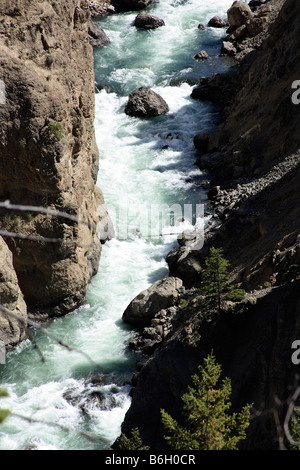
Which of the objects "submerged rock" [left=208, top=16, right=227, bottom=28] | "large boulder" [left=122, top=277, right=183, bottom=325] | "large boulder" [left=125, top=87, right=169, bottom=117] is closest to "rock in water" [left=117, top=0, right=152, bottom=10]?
"submerged rock" [left=208, top=16, right=227, bottom=28]

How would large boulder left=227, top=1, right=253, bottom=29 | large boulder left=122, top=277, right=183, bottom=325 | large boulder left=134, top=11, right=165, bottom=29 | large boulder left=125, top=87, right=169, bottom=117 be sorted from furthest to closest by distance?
large boulder left=134, top=11, right=165, bottom=29 → large boulder left=227, top=1, right=253, bottom=29 → large boulder left=125, top=87, right=169, bottom=117 → large boulder left=122, top=277, right=183, bottom=325

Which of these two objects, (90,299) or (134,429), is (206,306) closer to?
(134,429)

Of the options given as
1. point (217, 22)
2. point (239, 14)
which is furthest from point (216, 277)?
point (217, 22)

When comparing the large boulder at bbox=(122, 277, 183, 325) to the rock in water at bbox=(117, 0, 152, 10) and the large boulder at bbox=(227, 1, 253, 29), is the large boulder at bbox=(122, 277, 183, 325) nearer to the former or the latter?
the large boulder at bbox=(227, 1, 253, 29)

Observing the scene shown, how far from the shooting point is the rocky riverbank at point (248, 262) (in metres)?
10.3

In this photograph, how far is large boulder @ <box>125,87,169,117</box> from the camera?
29.7m

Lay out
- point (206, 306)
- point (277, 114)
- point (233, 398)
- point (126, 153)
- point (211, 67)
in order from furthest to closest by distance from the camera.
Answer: point (211, 67)
point (126, 153)
point (277, 114)
point (206, 306)
point (233, 398)

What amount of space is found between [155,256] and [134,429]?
1042cm

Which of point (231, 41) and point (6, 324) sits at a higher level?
point (231, 41)

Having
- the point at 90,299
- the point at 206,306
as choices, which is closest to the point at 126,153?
the point at 90,299

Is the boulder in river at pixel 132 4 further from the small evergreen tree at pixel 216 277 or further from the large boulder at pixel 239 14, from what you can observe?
the small evergreen tree at pixel 216 277

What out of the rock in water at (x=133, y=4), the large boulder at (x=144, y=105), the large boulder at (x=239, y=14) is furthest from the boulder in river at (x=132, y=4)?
the large boulder at (x=144, y=105)

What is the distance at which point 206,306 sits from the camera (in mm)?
12305

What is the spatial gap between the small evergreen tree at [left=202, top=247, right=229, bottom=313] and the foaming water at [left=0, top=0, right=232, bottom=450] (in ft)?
12.5
